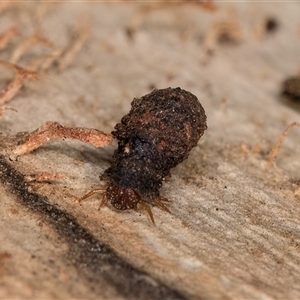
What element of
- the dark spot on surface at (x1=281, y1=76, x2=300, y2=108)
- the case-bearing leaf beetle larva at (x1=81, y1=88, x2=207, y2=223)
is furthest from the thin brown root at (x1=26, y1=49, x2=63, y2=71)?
the dark spot on surface at (x1=281, y1=76, x2=300, y2=108)

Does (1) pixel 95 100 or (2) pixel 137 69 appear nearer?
(1) pixel 95 100

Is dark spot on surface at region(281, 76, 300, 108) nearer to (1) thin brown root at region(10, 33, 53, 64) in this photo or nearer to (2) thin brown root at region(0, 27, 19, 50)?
(1) thin brown root at region(10, 33, 53, 64)

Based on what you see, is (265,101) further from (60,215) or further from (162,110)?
(60,215)

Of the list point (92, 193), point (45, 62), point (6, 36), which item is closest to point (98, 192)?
point (92, 193)

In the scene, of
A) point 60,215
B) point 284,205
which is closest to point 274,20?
point 284,205

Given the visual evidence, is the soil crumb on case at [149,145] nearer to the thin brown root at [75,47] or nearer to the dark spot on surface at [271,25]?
the thin brown root at [75,47]

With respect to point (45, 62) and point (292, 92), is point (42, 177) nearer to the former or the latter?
point (45, 62)

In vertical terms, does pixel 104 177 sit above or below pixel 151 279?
above
